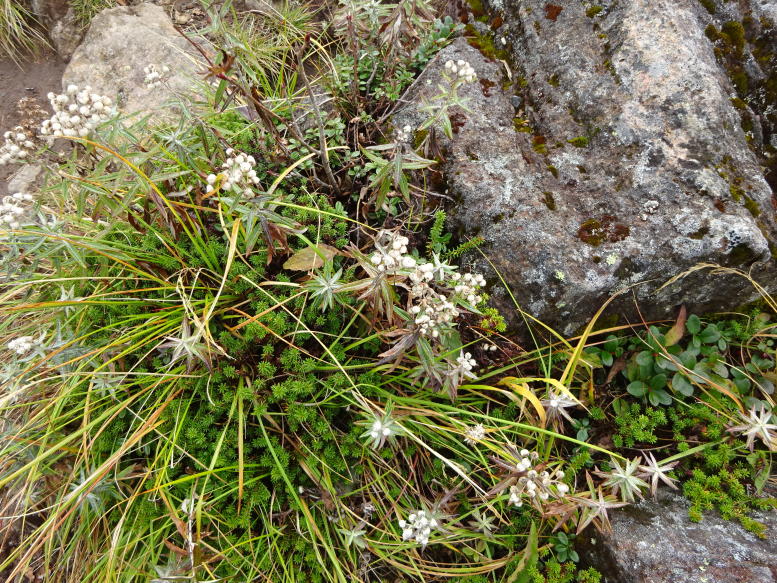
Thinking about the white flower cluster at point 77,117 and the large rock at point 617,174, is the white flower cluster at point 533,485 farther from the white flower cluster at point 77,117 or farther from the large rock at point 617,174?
the white flower cluster at point 77,117

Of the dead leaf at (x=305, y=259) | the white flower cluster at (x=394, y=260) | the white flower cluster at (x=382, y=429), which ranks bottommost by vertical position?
the white flower cluster at (x=382, y=429)

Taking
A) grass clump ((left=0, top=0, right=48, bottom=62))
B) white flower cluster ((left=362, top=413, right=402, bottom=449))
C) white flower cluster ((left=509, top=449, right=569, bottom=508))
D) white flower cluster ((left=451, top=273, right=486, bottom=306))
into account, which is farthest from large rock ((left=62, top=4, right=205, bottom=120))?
white flower cluster ((left=509, top=449, right=569, bottom=508))

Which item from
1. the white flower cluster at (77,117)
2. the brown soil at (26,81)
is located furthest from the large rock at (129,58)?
the white flower cluster at (77,117)

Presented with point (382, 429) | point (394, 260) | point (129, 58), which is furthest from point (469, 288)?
point (129, 58)

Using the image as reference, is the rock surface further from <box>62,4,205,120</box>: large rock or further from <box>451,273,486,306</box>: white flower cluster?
<box>62,4,205,120</box>: large rock

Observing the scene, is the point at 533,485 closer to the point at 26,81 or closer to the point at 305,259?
the point at 305,259
